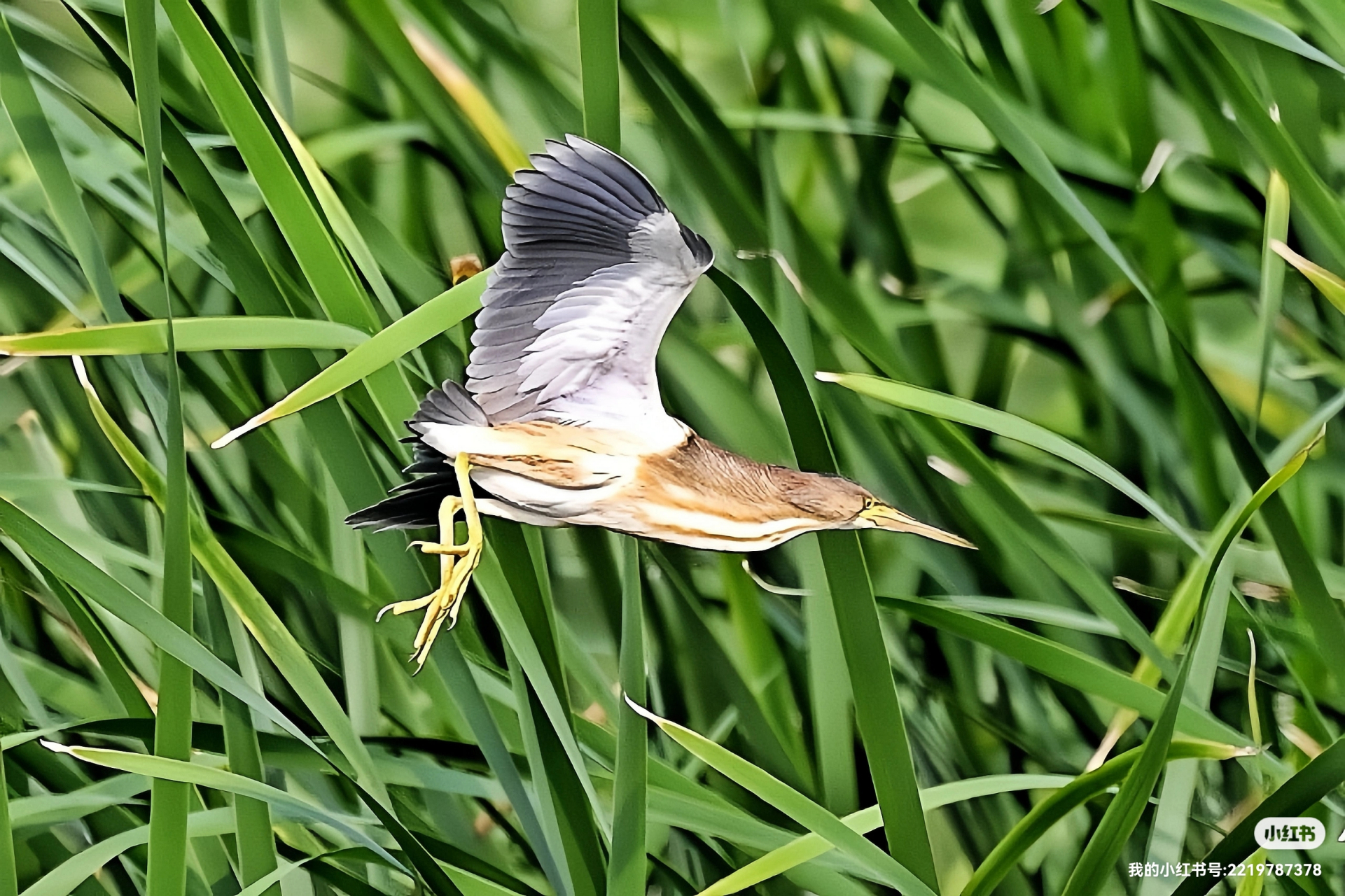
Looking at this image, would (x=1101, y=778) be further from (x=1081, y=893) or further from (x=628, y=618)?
(x=628, y=618)

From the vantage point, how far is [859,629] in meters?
0.72

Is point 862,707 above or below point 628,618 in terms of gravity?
below

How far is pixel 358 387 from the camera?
0.72 m

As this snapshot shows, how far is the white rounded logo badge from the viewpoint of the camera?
2.52 ft

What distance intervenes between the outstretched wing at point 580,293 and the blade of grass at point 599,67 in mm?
26

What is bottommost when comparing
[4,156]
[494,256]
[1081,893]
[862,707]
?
[1081,893]

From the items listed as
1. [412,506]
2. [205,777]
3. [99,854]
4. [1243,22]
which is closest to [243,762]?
[205,777]

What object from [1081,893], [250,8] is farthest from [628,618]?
[250,8]

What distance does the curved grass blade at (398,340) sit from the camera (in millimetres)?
685

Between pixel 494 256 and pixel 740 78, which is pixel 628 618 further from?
pixel 740 78

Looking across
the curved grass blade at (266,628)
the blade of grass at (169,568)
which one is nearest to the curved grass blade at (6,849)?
the blade of grass at (169,568)

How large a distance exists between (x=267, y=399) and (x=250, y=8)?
0.30 meters

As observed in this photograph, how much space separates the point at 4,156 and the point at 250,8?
0.77ft

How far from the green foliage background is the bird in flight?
0.03 m
